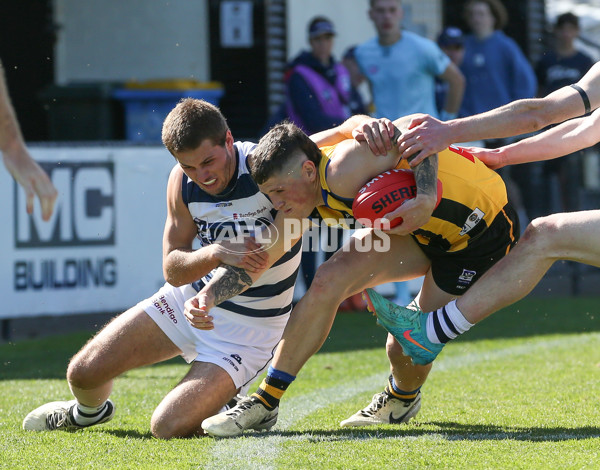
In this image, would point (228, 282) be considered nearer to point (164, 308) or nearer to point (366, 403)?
point (164, 308)

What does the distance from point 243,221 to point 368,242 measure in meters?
0.66

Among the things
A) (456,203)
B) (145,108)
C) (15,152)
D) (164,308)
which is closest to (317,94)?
(145,108)

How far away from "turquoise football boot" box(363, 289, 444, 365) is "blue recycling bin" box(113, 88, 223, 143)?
712 centimetres

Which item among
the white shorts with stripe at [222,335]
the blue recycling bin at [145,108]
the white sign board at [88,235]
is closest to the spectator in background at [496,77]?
the blue recycling bin at [145,108]

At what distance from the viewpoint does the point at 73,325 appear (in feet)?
30.8

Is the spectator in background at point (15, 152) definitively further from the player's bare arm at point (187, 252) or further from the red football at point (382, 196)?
the red football at point (382, 196)

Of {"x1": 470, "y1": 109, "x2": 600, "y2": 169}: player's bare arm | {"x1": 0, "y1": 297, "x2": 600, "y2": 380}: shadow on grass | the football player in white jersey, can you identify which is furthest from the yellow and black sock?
{"x1": 0, "y1": 297, "x2": 600, "y2": 380}: shadow on grass

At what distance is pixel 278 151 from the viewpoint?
15.2 ft

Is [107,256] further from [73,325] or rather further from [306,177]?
[306,177]

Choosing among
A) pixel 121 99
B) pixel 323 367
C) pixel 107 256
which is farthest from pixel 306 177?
pixel 121 99

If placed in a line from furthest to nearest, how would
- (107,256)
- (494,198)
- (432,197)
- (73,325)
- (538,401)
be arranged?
1. (73,325)
2. (107,256)
3. (538,401)
4. (494,198)
5. (432,197)

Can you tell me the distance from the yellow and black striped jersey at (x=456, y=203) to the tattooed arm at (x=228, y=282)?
23cm

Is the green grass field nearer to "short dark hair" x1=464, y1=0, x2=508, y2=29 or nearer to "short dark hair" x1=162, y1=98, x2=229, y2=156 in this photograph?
"short dark hair" x1=162, y1=98, x2=229, y2=156

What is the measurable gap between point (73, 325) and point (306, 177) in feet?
17.5
